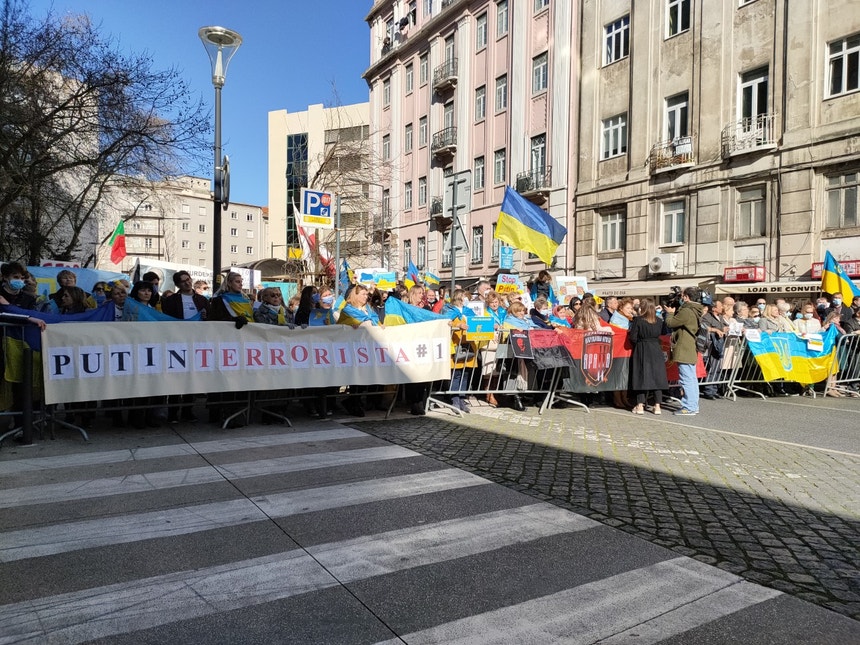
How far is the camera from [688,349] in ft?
31.5

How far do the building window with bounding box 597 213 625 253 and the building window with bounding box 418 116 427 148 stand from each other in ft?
55.9

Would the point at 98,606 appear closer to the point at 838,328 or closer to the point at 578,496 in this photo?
the point at 578,496

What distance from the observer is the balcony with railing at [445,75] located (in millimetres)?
35938

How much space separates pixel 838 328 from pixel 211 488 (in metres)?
12.2

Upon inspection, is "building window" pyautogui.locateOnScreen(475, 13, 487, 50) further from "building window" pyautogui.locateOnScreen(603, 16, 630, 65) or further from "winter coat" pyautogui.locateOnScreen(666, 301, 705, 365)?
"winter coat" pyautogui.locateOnScreen(666, 301, 705, 365)

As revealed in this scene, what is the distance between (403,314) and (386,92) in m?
39.8

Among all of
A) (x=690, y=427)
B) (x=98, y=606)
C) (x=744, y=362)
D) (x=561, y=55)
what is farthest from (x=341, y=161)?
(x=98, y=606)

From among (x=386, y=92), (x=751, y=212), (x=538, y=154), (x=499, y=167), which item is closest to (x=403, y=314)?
(x=751, y=212)

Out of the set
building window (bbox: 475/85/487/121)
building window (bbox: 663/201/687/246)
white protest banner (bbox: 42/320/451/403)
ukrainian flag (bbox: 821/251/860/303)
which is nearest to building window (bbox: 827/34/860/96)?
building window (bbox: 663/201/687/246)

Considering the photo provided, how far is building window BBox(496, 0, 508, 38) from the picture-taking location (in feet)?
107

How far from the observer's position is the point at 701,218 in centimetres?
2212

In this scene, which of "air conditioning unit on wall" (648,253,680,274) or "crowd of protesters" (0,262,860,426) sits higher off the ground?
"air conditioning unit on wall" (648,253,680,274)

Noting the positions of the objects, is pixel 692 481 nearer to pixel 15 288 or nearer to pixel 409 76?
pixel 15 288

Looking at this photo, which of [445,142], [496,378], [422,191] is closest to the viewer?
[496,378]
